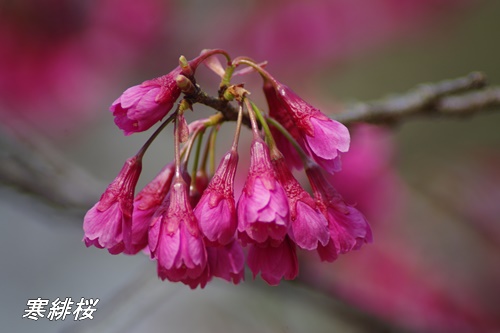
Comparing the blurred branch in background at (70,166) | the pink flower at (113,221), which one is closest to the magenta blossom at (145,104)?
the pink flower at (113,221)

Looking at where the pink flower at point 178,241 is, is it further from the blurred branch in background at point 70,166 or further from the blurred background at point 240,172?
the blurred background at point 240,172

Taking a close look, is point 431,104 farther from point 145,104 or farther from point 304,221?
point 145,104

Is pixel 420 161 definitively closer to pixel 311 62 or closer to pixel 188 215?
pixel 311 62

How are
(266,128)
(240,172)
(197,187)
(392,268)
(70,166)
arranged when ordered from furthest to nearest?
(392,268) → (240,172) → (70,166) → (197,187) → (266,128)

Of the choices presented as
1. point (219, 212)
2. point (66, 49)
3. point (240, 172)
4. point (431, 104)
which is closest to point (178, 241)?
point (219, 212)

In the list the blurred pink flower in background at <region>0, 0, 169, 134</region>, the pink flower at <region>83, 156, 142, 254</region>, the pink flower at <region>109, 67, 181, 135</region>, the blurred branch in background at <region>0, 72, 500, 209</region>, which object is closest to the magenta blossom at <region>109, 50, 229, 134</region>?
the pink flower at <region>109, 67, 181, 135</region>

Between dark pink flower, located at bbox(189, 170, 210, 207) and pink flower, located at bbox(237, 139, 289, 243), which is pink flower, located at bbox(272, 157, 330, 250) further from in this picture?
dark pink flower, located at bbox(189, 170, 210, 207)
